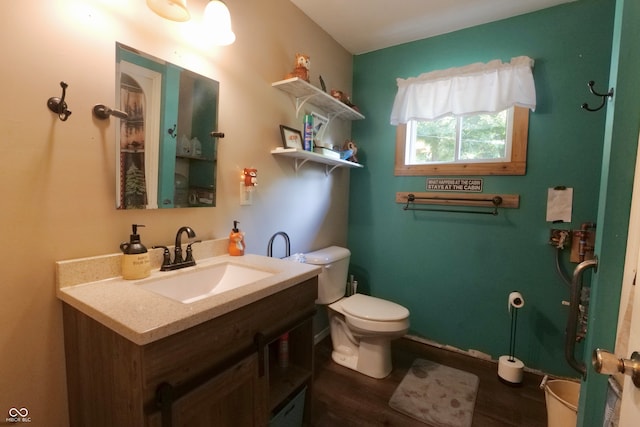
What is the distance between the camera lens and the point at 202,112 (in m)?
1.43

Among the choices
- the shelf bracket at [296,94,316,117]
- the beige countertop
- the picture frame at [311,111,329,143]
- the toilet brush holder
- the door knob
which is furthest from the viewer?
the picture frame at [311,111,329,143]

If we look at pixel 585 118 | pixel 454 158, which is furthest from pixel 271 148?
pixel 585 118

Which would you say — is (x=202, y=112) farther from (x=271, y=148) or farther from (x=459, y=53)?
(x=459, y=53)

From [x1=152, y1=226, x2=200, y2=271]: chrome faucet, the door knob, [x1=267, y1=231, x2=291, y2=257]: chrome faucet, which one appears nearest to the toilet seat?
[x1=267, y1=231, x2=291, y2=257]: chrome faucet

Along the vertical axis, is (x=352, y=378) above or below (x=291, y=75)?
below

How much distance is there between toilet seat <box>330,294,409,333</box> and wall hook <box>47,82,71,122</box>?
1.76 metres

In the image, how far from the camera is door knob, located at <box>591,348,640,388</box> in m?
0.50

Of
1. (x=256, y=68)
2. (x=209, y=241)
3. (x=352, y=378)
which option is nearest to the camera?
(x=209, y=241)

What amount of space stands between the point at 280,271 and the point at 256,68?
1.20m

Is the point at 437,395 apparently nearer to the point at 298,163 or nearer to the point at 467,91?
the point at 298,163

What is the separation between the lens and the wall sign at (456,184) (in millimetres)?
2195

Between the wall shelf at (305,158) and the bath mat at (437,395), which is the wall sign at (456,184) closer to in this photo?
the wall shelf at (305,158)

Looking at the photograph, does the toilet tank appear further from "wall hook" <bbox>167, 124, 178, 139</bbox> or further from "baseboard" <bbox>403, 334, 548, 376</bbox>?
"wall hook" <bbox>167, 124, 178, 139</bbox>

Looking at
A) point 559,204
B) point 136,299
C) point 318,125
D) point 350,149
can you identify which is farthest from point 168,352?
point 559,204
